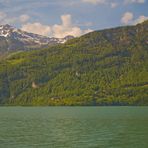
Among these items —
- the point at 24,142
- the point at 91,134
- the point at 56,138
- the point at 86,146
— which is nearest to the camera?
the point at 86,146

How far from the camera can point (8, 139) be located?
81500 millimetres

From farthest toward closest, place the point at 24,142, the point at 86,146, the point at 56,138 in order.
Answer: the point at 56,138 < the point at 24,142 < the point at 86,146

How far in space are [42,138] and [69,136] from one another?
623cm

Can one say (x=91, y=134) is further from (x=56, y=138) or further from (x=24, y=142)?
(x=24, y=142)

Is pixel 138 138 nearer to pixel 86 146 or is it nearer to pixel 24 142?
pixel 86 146

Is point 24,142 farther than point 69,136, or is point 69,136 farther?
point 69,136

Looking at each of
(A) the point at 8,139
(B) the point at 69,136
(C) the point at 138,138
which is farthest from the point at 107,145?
(A) the point at 8,139

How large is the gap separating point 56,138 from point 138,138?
653 inches

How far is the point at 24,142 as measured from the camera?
252 ft

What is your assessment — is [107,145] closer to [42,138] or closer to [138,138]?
[138,138]

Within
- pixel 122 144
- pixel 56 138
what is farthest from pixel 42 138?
pixel 122 144

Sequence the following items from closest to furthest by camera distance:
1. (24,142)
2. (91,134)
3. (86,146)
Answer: (86,146), (24,142), (91,134)

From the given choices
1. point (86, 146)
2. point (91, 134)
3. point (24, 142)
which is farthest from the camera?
point (91, 134)

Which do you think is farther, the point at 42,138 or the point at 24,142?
the point at 42,138
